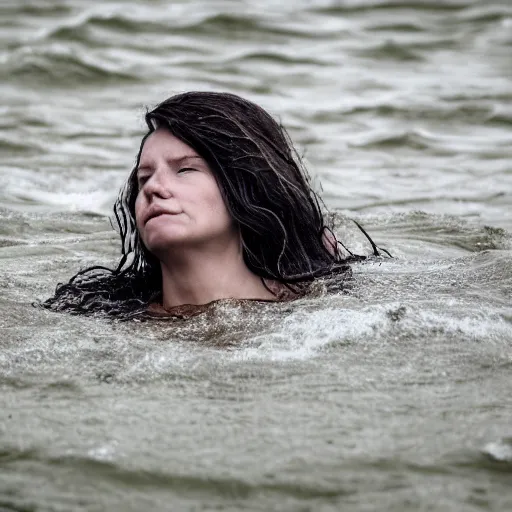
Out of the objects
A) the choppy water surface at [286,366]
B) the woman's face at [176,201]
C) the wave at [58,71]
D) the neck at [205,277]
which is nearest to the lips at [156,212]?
the woman's face at [176,201]

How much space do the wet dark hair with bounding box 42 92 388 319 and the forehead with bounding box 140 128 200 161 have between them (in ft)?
0.07

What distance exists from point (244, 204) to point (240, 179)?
0.10 meters

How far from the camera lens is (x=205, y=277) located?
3996 mm

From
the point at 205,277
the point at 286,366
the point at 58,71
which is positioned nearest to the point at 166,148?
the point at 205,277

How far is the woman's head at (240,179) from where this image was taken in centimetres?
397

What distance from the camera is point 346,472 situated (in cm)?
251

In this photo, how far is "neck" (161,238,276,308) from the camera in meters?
3.96

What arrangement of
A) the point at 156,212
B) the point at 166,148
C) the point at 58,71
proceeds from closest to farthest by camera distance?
the point at 156,212 → the point at 166,148 → the point at 58,71

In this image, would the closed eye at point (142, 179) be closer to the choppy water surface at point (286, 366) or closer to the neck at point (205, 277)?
the neck at point (205, 277)

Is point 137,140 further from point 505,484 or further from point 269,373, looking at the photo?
point 505,484

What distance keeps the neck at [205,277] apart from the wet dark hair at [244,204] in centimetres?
7

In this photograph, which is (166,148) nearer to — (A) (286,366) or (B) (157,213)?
(B) (157,213)

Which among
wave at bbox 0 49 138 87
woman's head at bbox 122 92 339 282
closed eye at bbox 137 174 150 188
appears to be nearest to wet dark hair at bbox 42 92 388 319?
woman's head at bbox 122 92 339 282

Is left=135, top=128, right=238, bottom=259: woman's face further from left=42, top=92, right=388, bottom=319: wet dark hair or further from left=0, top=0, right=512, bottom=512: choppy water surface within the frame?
left=0, top=0, right=512, bottom=512: choppy water surface
